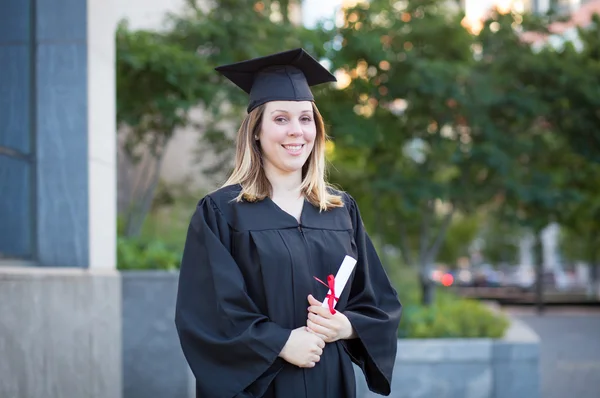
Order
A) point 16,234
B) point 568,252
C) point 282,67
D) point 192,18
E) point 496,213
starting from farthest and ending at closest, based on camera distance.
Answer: point 568,252, point 496,213, point 192,18, point 16,234, point 282,67

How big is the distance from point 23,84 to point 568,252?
1479 inches

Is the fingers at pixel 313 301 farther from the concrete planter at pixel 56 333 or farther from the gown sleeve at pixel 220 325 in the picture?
the concrete planter at pixel 56 333

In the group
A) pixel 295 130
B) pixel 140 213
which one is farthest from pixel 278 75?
pixel 140 213

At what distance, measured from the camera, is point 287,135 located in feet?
11.1

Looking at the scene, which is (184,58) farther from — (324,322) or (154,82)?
(324,322)

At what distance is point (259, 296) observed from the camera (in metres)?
3.26

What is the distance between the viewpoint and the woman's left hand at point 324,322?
318 cm

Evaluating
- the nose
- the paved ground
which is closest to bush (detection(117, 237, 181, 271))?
the paved ground

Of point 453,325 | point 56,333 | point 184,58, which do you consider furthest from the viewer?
point 184,58

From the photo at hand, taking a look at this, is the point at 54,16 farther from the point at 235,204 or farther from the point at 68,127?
the point at 235,204

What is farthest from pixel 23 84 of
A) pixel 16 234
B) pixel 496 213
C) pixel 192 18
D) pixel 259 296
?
pixel 496 213

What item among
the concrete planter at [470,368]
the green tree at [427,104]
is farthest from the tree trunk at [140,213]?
the concrete planter at [470,368]

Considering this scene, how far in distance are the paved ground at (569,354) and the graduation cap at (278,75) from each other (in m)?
7.05

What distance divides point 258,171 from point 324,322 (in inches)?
25.8
